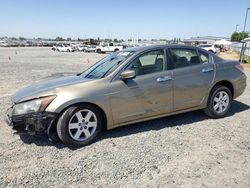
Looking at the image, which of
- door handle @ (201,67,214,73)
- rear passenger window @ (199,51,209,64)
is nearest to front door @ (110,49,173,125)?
door handle @ (201,67,214,73)

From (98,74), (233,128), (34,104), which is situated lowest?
(233,128)

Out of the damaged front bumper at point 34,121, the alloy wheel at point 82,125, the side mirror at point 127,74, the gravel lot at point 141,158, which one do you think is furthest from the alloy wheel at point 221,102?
the damaged front bumper at point 34,121

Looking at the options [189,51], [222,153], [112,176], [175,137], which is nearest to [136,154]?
[112,176]

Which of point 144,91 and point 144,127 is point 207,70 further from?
point 144,127

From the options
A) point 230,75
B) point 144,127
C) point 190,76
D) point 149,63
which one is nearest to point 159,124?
point 144,127

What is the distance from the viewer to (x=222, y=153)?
149 inches

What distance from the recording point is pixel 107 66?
4.67 meters

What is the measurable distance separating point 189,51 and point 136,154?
2.50 m

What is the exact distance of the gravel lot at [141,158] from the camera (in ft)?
10.2

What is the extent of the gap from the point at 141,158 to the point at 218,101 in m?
2.52

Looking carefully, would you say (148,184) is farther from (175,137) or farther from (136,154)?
(175,137)

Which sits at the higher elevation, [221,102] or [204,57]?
[204,57]

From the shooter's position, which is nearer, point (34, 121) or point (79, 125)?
point (34, 121)

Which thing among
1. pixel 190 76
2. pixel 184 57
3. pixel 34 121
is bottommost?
pixel 34 121
